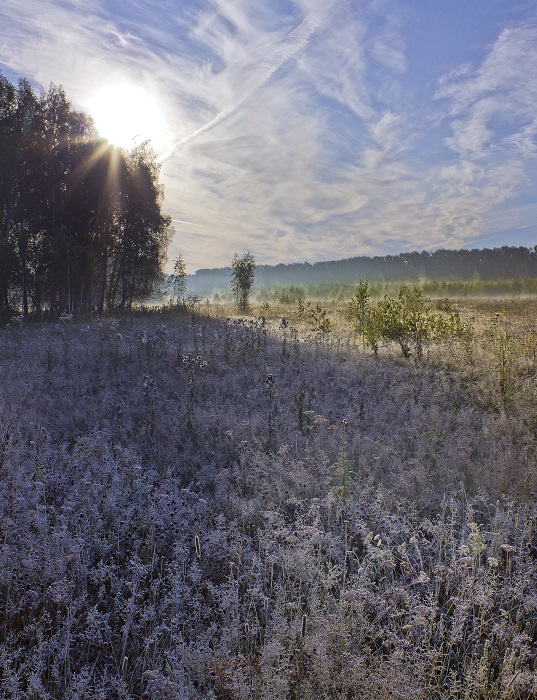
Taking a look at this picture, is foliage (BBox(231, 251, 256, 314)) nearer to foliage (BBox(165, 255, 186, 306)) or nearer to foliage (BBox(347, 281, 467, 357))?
foliage (BBox(165, 255, 186, 306))

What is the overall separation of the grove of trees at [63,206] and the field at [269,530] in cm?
1332

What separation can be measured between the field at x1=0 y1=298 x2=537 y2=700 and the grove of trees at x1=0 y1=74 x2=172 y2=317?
13.3m

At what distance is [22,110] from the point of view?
2256cm

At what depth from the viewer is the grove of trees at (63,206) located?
22297 millimetres

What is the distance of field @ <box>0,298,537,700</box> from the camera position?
2.88 metres

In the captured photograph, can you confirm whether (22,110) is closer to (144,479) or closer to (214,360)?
(214,360)

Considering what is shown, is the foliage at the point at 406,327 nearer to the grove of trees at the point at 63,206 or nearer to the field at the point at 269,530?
the field at the point at 269,530

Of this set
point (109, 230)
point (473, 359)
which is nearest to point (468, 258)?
point (109, 230)

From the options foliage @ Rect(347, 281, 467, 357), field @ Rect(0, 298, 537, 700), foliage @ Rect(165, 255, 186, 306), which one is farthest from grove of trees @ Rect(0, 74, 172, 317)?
foliage @ Rect(347, 281, 467, 357)

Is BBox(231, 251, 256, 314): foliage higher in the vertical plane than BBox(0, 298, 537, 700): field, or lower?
higher

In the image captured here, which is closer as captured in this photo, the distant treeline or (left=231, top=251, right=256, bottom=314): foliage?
(left=231, top=251, right=256, bottom=314): foliage

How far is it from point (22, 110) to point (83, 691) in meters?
26.9

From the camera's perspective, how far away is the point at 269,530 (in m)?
4.35

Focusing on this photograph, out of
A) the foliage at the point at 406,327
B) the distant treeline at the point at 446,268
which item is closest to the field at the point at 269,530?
the foliage at the point at 406,327
